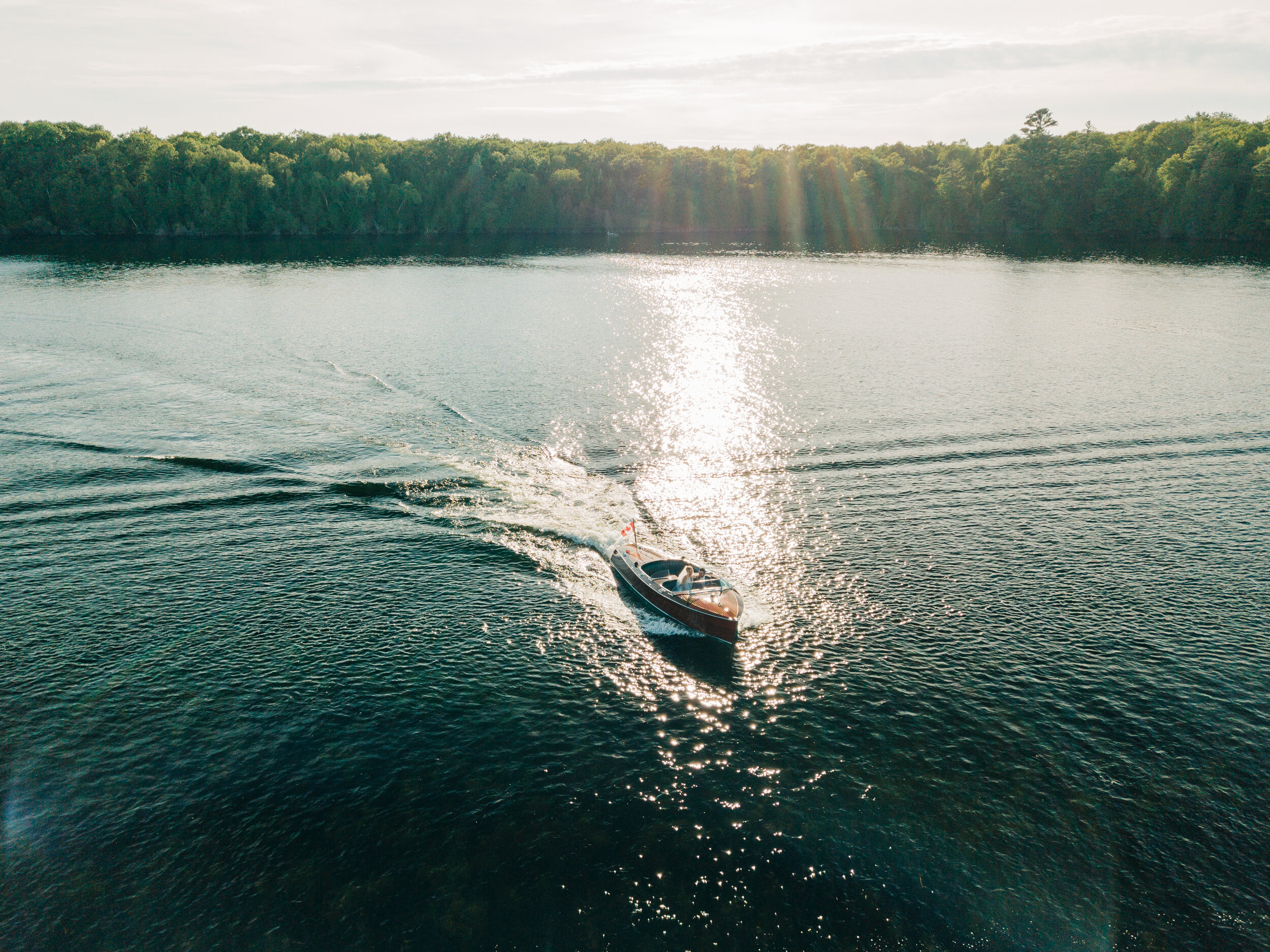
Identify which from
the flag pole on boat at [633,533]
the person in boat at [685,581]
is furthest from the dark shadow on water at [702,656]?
the flag pole on boat at [633,533]

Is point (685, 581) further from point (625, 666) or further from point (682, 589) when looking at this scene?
point (625, 666)

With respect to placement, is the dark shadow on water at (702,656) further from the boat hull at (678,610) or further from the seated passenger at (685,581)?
the seated passenger at (685,581)

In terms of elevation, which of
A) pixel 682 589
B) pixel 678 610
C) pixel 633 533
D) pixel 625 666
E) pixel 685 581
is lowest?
pixel 625 666

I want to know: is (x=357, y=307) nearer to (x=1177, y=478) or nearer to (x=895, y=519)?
(x=895, y=519)

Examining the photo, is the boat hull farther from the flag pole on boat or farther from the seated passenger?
the seated passenger

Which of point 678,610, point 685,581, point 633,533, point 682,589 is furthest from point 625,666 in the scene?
point 633,533

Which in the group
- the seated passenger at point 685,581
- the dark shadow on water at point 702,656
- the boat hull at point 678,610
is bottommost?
the dark shadow on water at point 702,656
